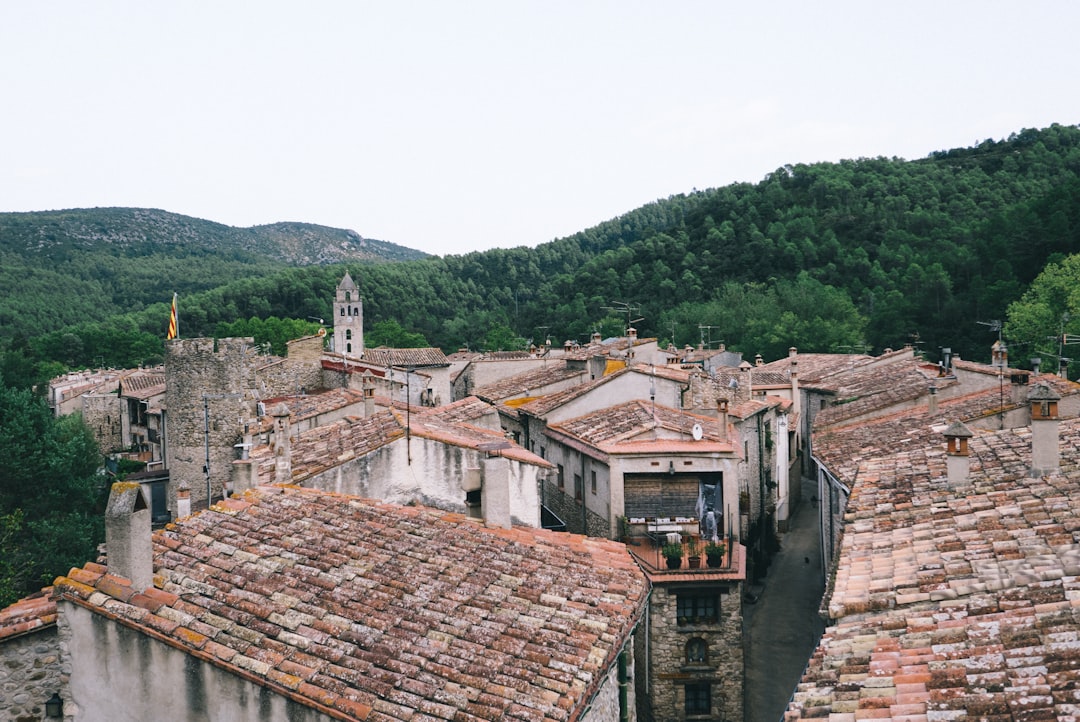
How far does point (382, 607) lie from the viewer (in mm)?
8680

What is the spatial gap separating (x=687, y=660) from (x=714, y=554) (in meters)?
2.24

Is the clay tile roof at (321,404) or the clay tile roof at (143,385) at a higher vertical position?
the clay tile roof at (321,404)

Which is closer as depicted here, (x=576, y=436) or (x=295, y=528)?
(x=295, y=528)

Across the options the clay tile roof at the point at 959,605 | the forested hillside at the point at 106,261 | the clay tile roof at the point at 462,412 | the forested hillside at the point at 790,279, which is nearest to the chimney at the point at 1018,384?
the clay tile roof at the point at 959,605

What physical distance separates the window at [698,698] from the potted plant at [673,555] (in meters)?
2.37

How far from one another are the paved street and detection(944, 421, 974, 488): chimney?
8.27 metres

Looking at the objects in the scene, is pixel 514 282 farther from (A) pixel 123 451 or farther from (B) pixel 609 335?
(A) pixel 123 451

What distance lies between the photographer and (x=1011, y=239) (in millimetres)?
58875

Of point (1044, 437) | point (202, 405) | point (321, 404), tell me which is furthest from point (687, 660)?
point (321, 404)

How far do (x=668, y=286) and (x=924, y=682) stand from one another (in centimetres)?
8723

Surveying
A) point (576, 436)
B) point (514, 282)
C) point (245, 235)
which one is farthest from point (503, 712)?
point (245, 235)

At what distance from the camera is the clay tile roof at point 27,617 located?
318 inches

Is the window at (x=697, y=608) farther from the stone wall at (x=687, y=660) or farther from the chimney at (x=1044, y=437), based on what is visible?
the chimney at (x=1044, y=437)

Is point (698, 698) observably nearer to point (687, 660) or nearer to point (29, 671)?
point (687, 660)
